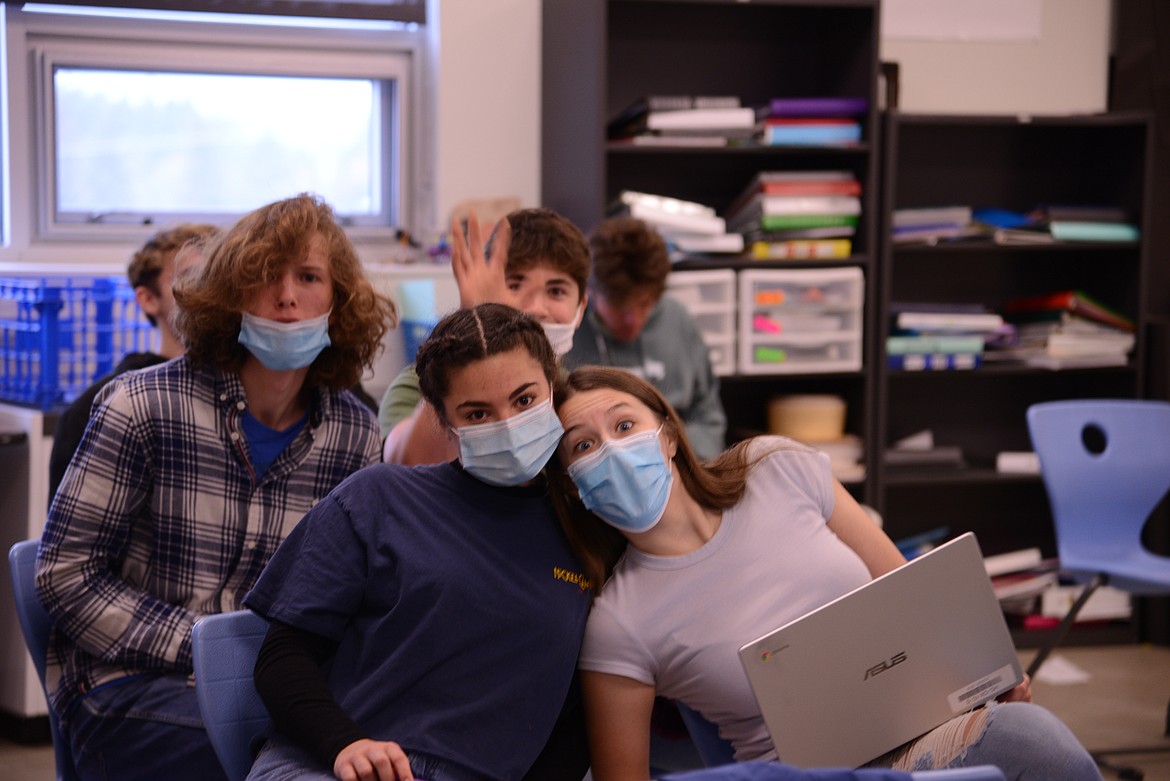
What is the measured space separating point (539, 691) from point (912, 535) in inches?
129

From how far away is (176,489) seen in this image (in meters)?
1.89

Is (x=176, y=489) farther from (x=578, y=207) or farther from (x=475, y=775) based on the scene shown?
(x=578, y=207)

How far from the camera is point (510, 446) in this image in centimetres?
161

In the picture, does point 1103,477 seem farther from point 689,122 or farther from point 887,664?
point 887,664

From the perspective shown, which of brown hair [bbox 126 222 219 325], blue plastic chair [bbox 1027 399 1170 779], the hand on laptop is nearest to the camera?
the hand on laptop

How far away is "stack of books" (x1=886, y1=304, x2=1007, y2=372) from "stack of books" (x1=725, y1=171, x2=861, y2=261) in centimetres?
35

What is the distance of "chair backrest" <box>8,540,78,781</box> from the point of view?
6.24ft

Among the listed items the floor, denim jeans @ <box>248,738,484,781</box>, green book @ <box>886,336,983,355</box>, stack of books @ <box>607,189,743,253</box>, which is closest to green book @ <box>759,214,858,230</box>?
stack of books @ <box>607,189,743,253</box>

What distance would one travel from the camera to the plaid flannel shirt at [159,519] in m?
1.83

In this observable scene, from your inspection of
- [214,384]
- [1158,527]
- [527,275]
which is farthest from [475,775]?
[1158,527]

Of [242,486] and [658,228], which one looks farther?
[658,228]

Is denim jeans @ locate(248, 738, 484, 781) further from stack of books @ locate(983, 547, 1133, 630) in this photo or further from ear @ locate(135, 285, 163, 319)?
stack of books @ locate(983, 547, 1133, 630)

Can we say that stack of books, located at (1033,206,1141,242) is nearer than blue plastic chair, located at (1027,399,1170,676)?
No

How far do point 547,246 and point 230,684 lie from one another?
0.97 m
